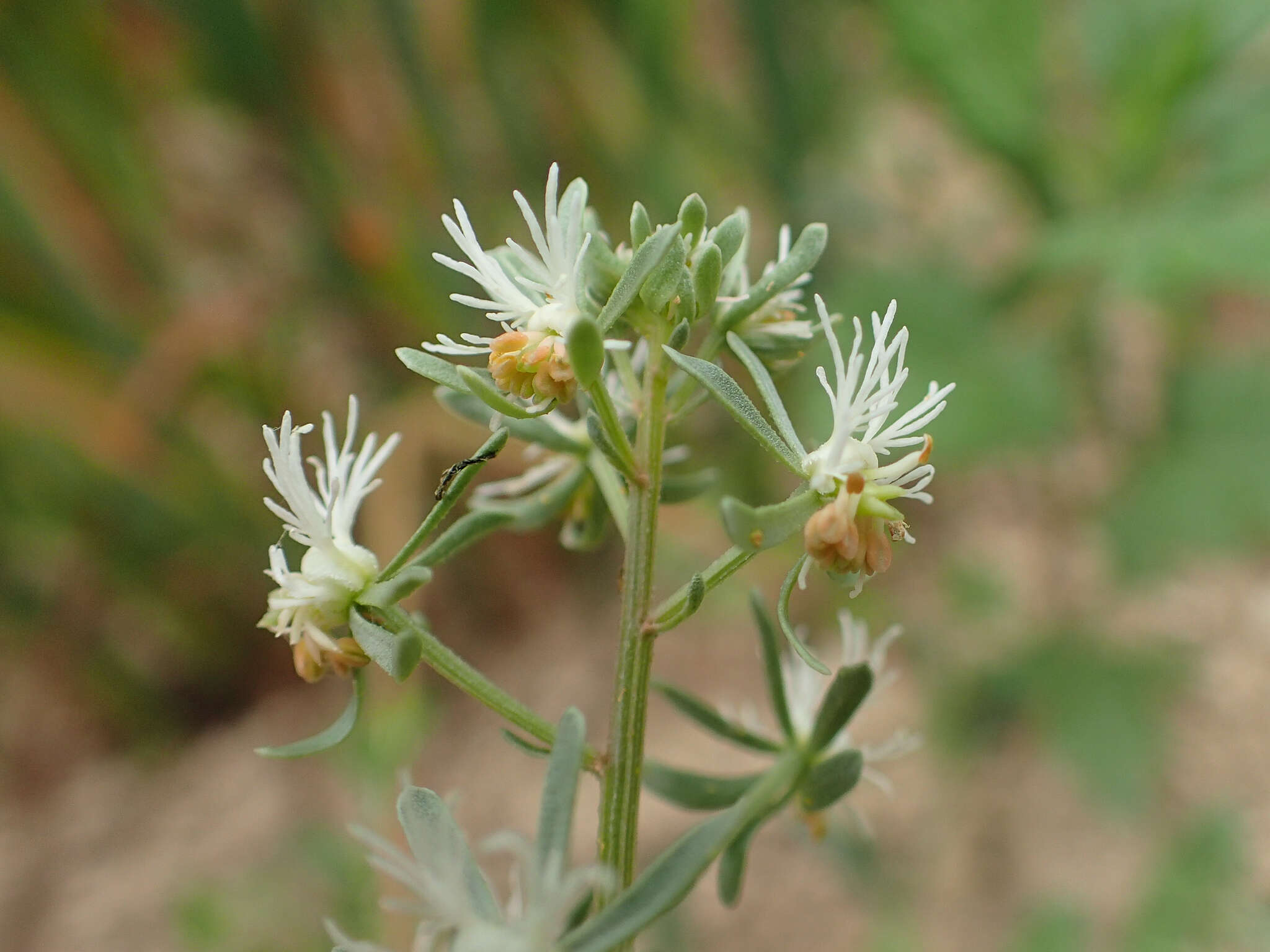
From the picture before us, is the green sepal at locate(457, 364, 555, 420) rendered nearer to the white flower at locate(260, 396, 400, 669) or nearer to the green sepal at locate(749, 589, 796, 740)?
the white flower at locate(260, 396, 400, 669)

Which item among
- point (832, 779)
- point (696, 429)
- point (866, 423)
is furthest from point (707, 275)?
point (696, 429)

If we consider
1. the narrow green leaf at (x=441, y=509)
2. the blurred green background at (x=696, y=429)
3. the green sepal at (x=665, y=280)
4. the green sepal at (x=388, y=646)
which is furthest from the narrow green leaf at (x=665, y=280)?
the blurred green background at (x=696, y=429)

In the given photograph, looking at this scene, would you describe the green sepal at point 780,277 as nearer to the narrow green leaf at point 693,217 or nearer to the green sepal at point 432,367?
the narrow green leaf at point 693,217

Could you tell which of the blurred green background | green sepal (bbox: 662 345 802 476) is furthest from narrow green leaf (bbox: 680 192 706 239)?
the blurred green background

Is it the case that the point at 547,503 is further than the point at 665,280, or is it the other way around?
the point at 547,503

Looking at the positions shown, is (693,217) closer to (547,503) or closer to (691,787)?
(547,503)

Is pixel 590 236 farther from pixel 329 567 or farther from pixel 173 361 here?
pixel 173 361
